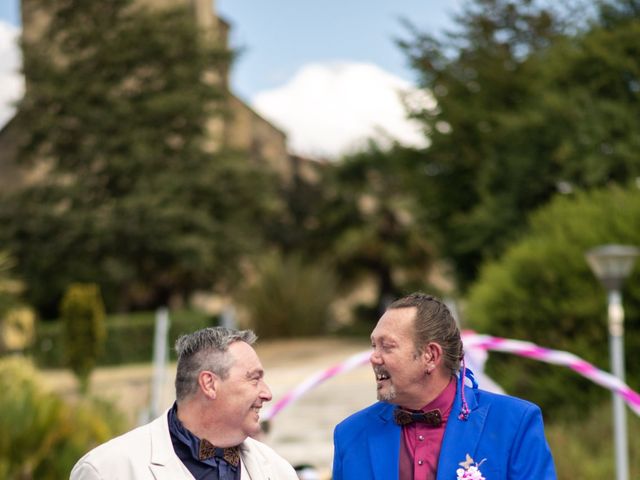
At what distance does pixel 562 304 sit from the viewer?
14688 mm

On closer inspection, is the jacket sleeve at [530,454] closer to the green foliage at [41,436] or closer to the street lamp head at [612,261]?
the green foliage at [41,436]

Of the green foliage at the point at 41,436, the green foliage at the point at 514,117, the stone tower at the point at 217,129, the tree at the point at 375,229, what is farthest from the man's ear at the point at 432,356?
the tree at the point at 375,229

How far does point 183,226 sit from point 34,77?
707 cm

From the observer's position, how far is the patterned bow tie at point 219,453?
9.89 feet

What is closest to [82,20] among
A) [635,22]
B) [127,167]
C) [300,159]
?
[127,167]

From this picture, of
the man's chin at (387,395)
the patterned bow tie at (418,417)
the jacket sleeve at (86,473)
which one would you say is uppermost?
the man's chin at (387,395)

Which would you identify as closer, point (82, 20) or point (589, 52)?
point (589, 52)

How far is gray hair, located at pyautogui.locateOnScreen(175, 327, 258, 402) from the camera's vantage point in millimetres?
2986

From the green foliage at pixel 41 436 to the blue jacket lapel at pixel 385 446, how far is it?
5.93m

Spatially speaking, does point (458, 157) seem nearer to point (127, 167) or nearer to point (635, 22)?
point (635, 22)

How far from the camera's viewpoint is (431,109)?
26188 millimetres

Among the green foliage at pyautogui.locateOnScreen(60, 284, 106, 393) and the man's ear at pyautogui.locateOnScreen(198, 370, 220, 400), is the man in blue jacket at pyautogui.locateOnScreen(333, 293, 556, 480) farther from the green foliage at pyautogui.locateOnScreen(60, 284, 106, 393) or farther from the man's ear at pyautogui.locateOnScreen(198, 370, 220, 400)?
the green foliage at pyautogui.locateOnScreen(60, 284, 106, 393)

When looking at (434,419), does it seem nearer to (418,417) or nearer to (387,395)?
(418,417)

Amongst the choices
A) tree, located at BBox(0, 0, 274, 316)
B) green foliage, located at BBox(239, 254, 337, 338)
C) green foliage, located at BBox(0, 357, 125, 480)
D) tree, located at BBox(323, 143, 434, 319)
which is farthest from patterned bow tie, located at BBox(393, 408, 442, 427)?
tree, located at BBox(323, 143, 434, 319)
